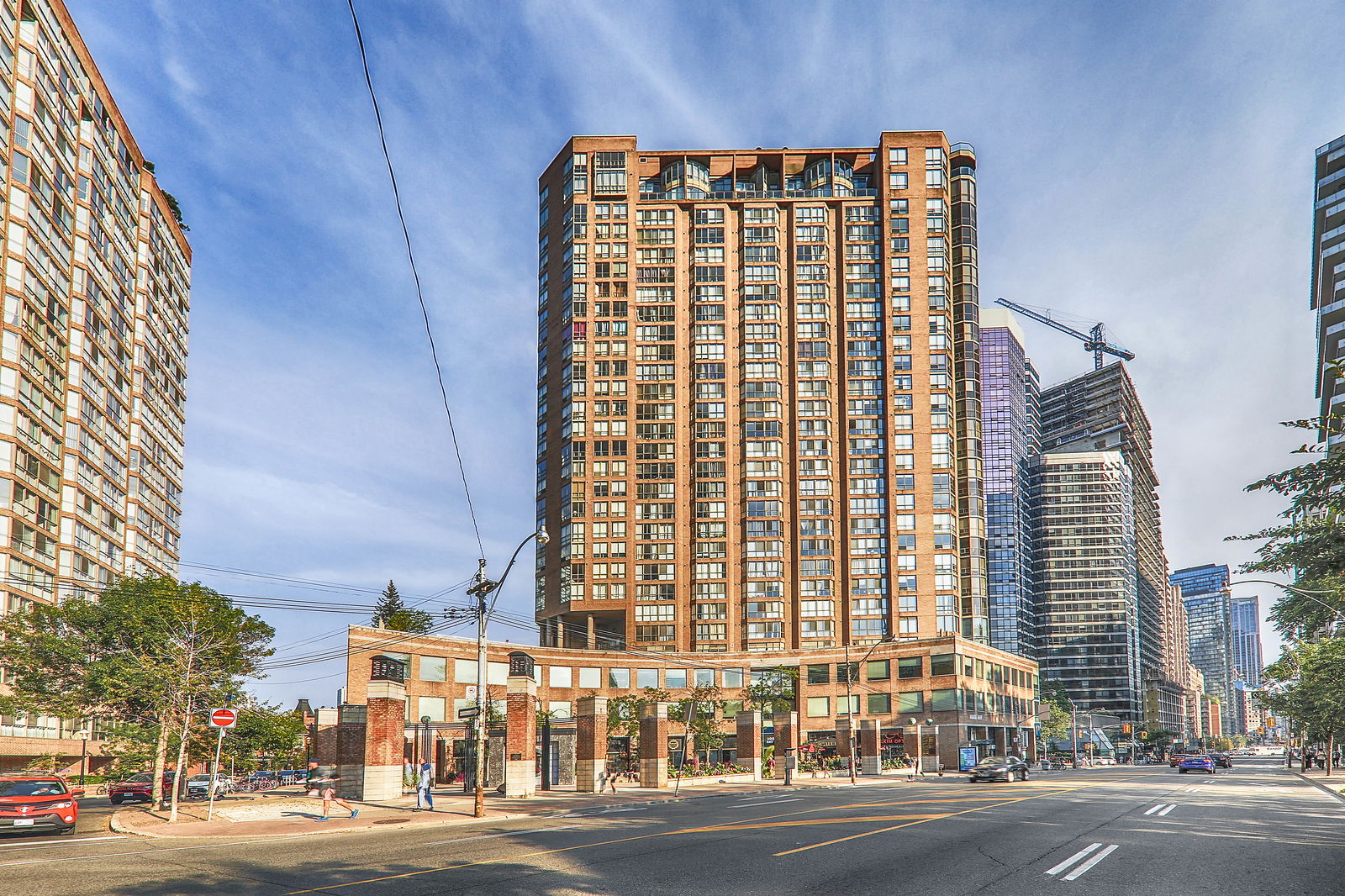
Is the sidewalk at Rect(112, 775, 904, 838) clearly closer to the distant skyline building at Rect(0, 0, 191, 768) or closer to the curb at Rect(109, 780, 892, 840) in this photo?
the curb at Rect(109, 780, 892, 840)

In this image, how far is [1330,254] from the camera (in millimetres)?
115438

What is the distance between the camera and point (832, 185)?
13475cm

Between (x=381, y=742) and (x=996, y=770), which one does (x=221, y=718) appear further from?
(x=996, y=770)

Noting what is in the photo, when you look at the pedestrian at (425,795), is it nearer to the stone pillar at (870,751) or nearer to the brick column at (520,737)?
the brick column at (520,737)

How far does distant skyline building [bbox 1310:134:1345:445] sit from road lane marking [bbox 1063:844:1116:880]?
353 ft

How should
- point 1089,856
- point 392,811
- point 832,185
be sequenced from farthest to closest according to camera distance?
point 832,185 < point 392,811 < point 1089,856

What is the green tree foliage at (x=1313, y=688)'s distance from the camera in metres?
64.1

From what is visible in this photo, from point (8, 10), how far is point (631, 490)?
76650mm

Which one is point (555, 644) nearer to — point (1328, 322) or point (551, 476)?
point (551, 476)

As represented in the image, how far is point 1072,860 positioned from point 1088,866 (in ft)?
2.72

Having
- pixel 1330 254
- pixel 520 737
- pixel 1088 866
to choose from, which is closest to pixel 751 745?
pixel 520 737

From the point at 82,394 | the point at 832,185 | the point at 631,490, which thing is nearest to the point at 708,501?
the point at 631,490

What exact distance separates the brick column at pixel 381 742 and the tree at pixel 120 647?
9234 mm

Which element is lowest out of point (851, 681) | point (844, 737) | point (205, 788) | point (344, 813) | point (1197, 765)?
point (1197, 765)
